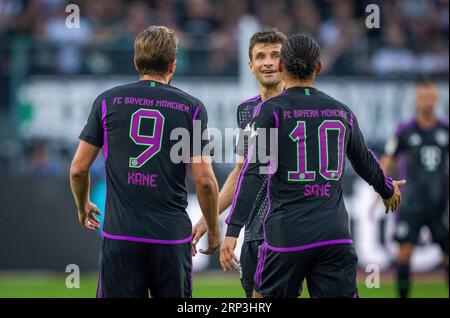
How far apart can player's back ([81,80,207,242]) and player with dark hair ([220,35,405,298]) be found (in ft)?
2.01

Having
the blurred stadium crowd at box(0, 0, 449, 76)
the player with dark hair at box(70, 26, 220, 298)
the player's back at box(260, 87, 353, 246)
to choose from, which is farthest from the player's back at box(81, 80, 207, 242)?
the blurred stadium crowd at box(0, 0, 449, 76)

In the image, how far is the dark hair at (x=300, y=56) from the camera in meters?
6.05

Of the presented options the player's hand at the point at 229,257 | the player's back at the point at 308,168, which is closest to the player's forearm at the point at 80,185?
the player's hand at the point at 229,257

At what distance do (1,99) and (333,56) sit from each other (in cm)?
582

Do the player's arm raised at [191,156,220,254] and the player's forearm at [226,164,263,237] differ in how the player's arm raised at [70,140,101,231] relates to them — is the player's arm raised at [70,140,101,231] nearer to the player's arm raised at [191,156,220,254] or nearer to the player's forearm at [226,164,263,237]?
the player's arm raised at [191,156,220,254]

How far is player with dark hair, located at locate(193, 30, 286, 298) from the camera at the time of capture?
23.3 feet

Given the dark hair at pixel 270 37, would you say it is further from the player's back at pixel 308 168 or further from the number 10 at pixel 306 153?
the number 10 at pixel 306 153

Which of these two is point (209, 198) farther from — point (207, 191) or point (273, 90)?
point (273, 90)

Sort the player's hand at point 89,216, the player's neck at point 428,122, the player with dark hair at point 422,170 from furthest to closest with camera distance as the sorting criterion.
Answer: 1. the player's neck at point 428,122
2. the player with dark hair at point 422,170
3. the player's hand at point 89,216

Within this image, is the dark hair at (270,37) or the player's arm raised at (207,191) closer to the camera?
the player's arm raised at (207,191)

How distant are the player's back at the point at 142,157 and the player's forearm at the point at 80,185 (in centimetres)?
21

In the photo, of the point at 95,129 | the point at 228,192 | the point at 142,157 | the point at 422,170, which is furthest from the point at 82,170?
the point at 422,170

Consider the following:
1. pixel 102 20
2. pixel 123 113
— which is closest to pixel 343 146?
pixel 123 113
